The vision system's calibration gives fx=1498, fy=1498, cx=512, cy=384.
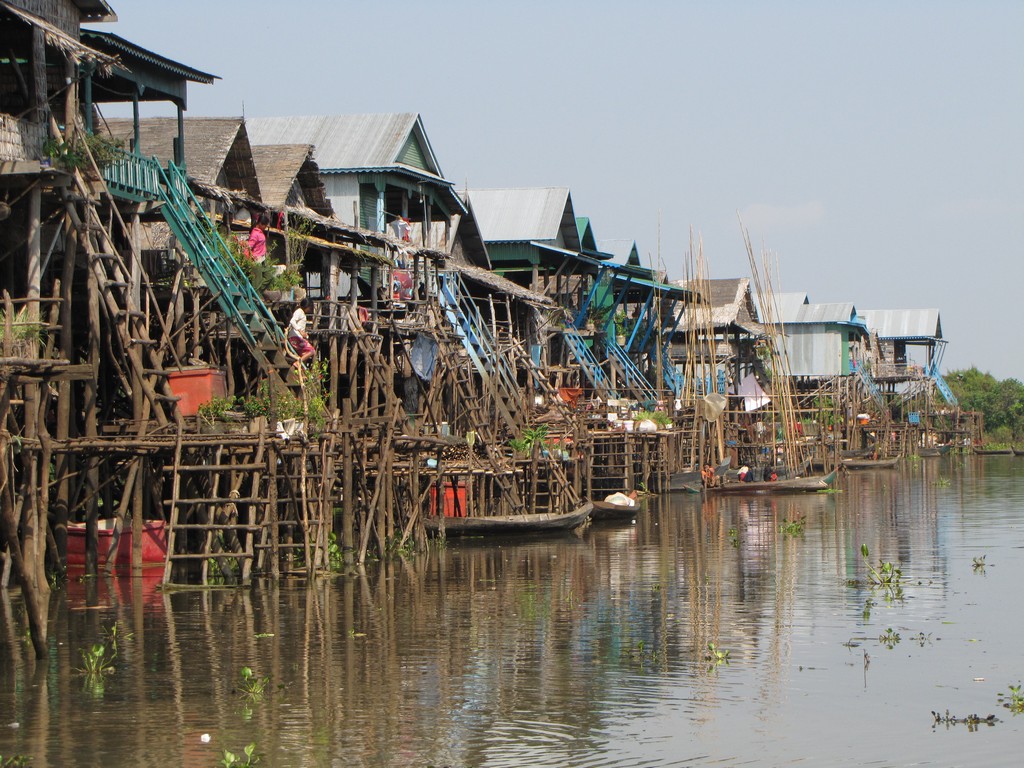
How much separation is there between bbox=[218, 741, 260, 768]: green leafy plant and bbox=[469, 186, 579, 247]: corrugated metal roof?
29.7 metres

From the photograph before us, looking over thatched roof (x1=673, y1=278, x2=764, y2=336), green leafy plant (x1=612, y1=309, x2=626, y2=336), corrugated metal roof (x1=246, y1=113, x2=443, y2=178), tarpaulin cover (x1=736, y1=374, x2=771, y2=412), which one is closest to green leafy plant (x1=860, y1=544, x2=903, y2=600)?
corrugated metal roof (x1=246, y1=113, x2=443, y2=178)

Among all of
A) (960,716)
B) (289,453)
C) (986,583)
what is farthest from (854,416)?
(960,716)

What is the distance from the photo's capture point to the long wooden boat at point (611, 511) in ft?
98.5

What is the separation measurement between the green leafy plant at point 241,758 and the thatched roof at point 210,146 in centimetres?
1572

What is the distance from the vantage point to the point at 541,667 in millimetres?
14203

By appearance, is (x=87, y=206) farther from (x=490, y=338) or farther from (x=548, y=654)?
(x=490, y=338)

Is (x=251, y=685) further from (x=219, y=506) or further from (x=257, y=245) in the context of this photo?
(x=257, y=245)

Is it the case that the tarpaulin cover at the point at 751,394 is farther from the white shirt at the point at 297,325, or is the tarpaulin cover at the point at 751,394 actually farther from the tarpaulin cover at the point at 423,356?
the white shirt at the point at 297,325

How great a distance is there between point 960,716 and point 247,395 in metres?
11.4

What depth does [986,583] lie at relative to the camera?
68.0ft

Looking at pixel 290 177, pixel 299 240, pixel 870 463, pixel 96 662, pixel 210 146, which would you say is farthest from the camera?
pixel 870 463

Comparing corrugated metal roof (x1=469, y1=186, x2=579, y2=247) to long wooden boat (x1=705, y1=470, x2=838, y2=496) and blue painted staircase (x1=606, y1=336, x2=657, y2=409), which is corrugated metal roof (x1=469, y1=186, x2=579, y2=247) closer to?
blue painted staircase (x1=606, y1=336, x2=657, y2=409)

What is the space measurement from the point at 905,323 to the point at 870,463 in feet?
55.6

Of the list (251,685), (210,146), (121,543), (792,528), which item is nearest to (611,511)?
(792,528)
